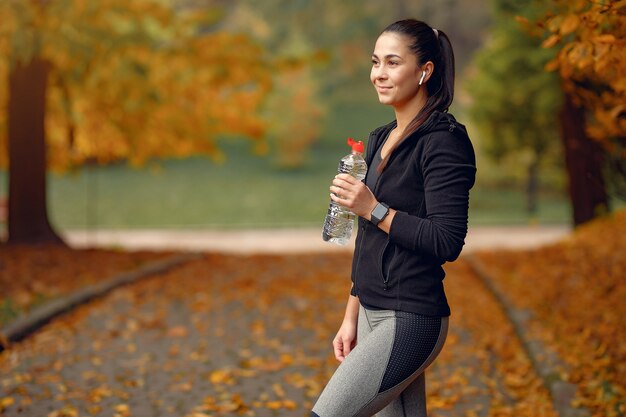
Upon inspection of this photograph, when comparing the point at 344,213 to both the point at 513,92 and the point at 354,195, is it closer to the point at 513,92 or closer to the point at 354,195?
the point at 354,195

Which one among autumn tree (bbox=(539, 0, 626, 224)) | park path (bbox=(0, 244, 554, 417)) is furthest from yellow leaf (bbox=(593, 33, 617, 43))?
park path (bbox=(0, 244, 554, 417))

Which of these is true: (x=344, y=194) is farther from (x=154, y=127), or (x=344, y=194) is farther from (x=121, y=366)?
(x=154, y=127)

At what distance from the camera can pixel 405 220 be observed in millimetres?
2730

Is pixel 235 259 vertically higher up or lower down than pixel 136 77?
lower down

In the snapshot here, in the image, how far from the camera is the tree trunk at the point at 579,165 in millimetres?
13734

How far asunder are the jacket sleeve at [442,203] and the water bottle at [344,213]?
0.29 metres

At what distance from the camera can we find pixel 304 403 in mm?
6234

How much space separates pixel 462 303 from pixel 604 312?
271 centimetres

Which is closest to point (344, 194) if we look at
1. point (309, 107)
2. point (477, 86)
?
point (477, 86)

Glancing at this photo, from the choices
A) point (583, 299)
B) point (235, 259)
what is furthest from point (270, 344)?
point (235, 259)

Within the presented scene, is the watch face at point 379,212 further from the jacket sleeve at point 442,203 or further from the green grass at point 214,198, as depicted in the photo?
the green grass at point 214,198

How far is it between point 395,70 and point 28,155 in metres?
13.2

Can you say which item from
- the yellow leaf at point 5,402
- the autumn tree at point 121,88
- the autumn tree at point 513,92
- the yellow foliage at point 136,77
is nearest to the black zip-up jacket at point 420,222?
the yellow leaf at point 5,402

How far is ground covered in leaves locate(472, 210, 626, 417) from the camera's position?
6.11 m
